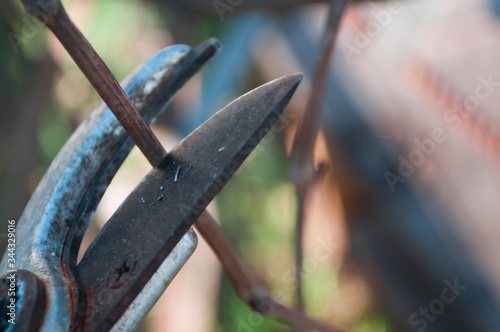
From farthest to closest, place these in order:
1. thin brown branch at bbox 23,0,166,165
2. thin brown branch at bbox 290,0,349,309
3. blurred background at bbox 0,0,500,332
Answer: blurred background at bbox 0,0,500,332
thin brown branch at bbox 290,0,349,309
thin brown branch at bbox 23,0,166,165

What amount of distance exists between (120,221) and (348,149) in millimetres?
744

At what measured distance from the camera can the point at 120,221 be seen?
1.47 ft

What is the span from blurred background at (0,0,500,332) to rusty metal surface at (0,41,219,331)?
61cm

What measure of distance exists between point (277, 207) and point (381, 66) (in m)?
0.68

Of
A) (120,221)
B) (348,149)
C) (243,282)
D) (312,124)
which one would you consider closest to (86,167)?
(120,221)

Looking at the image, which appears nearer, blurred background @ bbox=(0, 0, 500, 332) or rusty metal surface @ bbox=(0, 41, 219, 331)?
rusty metal surface @ bbox=(0, 41, 219, 331)

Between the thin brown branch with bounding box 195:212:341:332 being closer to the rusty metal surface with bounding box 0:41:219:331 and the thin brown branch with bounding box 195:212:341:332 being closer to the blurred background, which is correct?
the rusty metal surface with bounding box 0:41:219:331

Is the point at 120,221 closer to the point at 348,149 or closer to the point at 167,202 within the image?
the point at 167,202

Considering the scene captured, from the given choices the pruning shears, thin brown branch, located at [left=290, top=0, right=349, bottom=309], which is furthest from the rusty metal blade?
Answer: thin brown branch, located at [left=290, top=0, right=349, bottom=309]

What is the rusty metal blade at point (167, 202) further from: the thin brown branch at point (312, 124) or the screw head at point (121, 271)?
the thin brown branch at point (312, 124)

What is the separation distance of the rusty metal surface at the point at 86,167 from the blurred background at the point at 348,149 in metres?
0.61

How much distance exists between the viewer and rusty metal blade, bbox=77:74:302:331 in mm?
394

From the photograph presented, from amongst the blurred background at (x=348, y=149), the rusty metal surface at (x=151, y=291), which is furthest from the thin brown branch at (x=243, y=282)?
the blurred background at (x=348, y=149)

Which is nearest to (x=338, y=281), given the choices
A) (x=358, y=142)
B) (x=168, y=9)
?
(x=358, y=142)
